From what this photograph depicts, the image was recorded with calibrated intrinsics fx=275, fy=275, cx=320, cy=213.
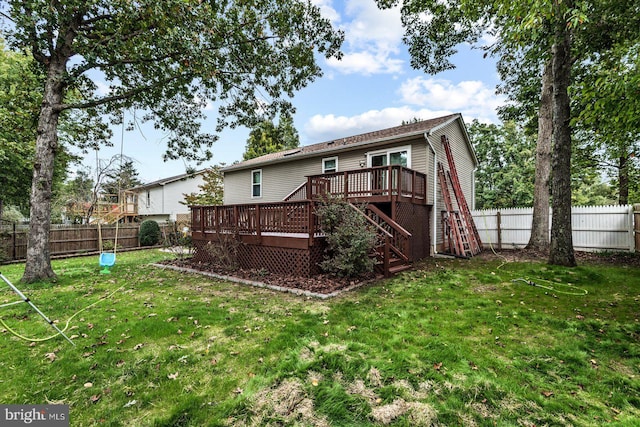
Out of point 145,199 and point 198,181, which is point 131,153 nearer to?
point 198,181

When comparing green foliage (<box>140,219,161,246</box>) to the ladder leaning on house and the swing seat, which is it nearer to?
the swing seat

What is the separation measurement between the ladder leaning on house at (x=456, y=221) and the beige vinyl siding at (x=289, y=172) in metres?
1.29

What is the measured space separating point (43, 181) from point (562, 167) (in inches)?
520

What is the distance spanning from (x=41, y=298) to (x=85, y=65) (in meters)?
5.73

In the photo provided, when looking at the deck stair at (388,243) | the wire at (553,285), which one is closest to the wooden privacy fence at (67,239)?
the deck stair at (388,243)

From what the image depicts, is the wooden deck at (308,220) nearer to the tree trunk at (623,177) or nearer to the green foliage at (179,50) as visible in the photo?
the green foliage at (179,50)

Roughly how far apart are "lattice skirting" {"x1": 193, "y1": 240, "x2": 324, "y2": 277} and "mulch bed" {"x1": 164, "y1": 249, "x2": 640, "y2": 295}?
207 mm

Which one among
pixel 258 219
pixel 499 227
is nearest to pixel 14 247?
pixel 258 219

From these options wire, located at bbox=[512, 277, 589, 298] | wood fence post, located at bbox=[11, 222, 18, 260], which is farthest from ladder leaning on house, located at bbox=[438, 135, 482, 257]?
wood fence post, located at bbox=[11, 222, 18, 260]

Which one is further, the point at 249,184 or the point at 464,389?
the point at 249,184

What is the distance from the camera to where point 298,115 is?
9609mm

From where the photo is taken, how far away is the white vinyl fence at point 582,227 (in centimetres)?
928

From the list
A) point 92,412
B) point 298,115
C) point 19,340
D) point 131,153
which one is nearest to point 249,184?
point 131,153

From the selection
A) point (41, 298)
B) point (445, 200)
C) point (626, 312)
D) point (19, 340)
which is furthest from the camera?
point (445, 200)
